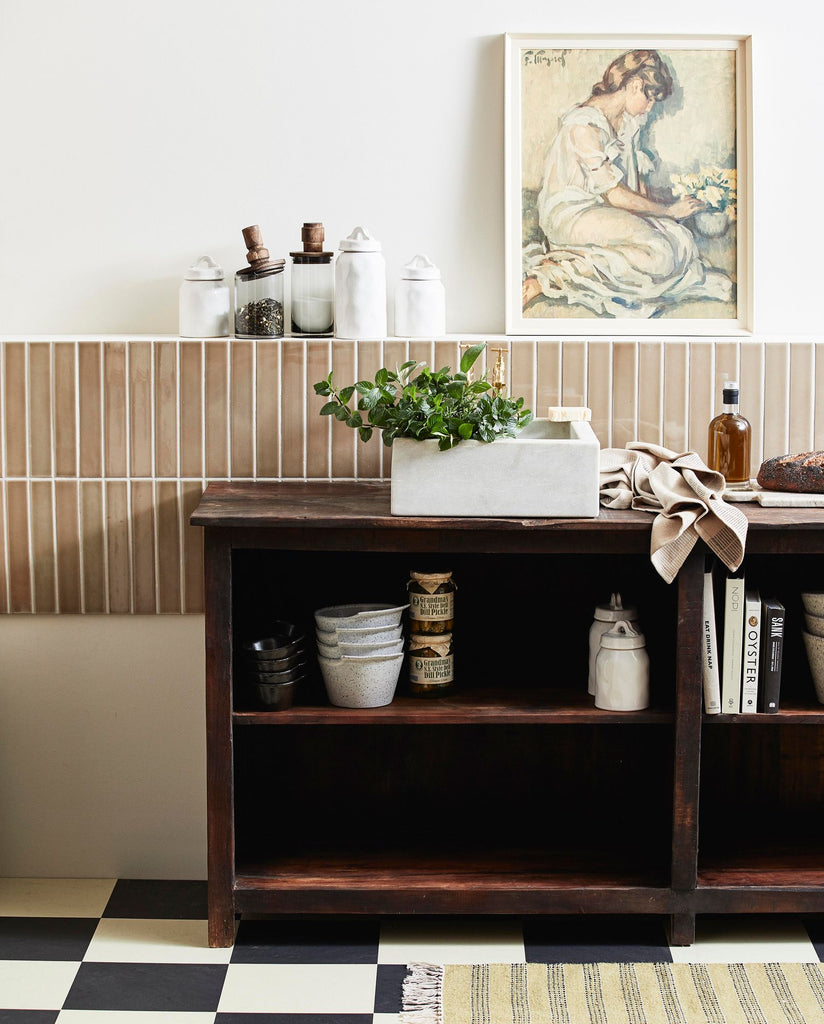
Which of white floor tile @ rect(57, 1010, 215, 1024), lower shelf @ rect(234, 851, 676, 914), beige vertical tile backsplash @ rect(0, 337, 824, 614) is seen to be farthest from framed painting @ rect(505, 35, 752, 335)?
white floor tile @ rect(57, 1010, 215, 1024)

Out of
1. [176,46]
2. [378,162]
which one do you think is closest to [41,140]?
[176,46]

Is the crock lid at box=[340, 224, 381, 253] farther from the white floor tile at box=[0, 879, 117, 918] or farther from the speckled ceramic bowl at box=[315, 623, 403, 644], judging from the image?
the white floor tile at box=[0, 879, 117, 918]

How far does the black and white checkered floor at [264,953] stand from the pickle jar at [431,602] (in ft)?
2.00

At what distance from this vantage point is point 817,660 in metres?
2.33

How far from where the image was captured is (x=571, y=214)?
2574mm

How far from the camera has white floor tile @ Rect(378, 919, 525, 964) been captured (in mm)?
2277

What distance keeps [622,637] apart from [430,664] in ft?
1.26

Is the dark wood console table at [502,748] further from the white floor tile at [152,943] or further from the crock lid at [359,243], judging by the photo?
Result: the crock lid at [359,243]

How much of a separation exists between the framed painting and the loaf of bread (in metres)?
0.38

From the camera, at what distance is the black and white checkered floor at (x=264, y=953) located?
83.7 inches

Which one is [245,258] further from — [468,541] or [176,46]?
[468,541]

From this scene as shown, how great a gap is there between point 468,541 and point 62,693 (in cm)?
106

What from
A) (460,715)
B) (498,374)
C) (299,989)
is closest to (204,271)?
(498,374)

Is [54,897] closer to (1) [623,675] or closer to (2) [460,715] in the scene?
(2) [460,715]
